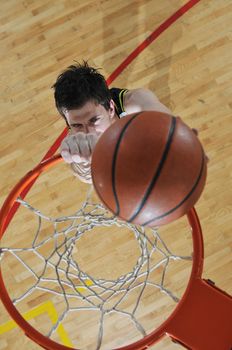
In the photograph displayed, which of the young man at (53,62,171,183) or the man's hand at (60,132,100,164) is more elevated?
the man's hand at (60,132,100,164)

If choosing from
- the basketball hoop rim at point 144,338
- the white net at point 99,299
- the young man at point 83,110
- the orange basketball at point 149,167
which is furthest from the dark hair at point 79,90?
the white net at point 99,299

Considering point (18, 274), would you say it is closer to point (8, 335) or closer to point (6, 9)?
point (8, 335)

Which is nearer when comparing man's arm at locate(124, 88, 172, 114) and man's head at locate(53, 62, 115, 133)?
man's head at locate(53, 62, 115, 133)

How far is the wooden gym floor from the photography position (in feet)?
8.49

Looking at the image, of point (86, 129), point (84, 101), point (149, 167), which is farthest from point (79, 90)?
point (149, 167)

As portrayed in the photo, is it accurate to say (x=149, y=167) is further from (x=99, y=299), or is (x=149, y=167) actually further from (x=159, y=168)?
(x=99, y=299)

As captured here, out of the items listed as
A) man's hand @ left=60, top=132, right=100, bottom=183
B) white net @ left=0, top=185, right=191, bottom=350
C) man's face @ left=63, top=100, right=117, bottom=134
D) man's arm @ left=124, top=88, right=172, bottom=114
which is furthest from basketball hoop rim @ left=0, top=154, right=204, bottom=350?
white net @ left=0, top=185, right=191, bottom=350

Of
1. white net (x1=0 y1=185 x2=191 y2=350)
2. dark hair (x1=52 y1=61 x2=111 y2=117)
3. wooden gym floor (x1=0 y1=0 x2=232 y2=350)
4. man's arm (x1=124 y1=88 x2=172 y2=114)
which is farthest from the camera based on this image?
wooden gym floor (x1=0 y1=0 x2=232 y2=350)

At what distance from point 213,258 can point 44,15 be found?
1835 mm

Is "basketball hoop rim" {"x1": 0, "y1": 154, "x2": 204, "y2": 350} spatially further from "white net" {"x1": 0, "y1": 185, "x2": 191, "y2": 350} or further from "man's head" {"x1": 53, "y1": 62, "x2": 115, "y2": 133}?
"white net" {"x1": 0, "y1": 185, "x2": 191, "y2": 350}

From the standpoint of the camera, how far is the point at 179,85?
8.93 feet

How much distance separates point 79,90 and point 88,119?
0.15 meters

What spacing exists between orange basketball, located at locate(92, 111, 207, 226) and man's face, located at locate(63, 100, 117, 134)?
0.40 meters

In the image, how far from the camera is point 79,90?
1.66 meters
